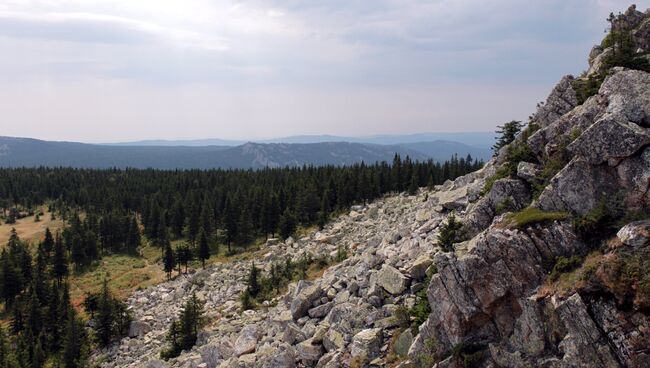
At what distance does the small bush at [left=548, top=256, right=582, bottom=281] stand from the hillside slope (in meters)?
0.04

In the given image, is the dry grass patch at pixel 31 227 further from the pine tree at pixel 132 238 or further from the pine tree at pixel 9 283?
the pine tree at pixel 9 283

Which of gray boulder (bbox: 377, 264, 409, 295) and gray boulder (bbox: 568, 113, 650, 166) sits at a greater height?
gray boulder (bbox: 568, 113, 650, 166)

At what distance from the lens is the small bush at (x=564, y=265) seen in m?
19.2

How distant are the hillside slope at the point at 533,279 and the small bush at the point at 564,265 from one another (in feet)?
0.15

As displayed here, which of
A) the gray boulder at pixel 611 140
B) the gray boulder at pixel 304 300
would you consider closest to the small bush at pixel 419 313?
the gray boulder at pixel 611 140

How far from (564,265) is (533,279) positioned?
5.19ft

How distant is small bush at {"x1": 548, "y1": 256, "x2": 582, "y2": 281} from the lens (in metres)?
19.2

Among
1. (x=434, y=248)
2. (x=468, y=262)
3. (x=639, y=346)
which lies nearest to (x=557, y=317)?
(x=639, y=346)

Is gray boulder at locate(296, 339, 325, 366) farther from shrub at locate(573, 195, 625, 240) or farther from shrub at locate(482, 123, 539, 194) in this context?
shrub at locate(573, 195, 625, 240)

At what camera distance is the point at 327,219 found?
102 metres

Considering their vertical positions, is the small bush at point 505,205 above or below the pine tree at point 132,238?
above

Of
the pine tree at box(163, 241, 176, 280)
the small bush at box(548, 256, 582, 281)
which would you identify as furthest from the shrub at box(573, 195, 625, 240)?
the pine tree at box(163, 241, 176, 280)

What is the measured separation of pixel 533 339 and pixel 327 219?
8348cm

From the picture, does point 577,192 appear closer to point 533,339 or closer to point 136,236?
point 533,339
